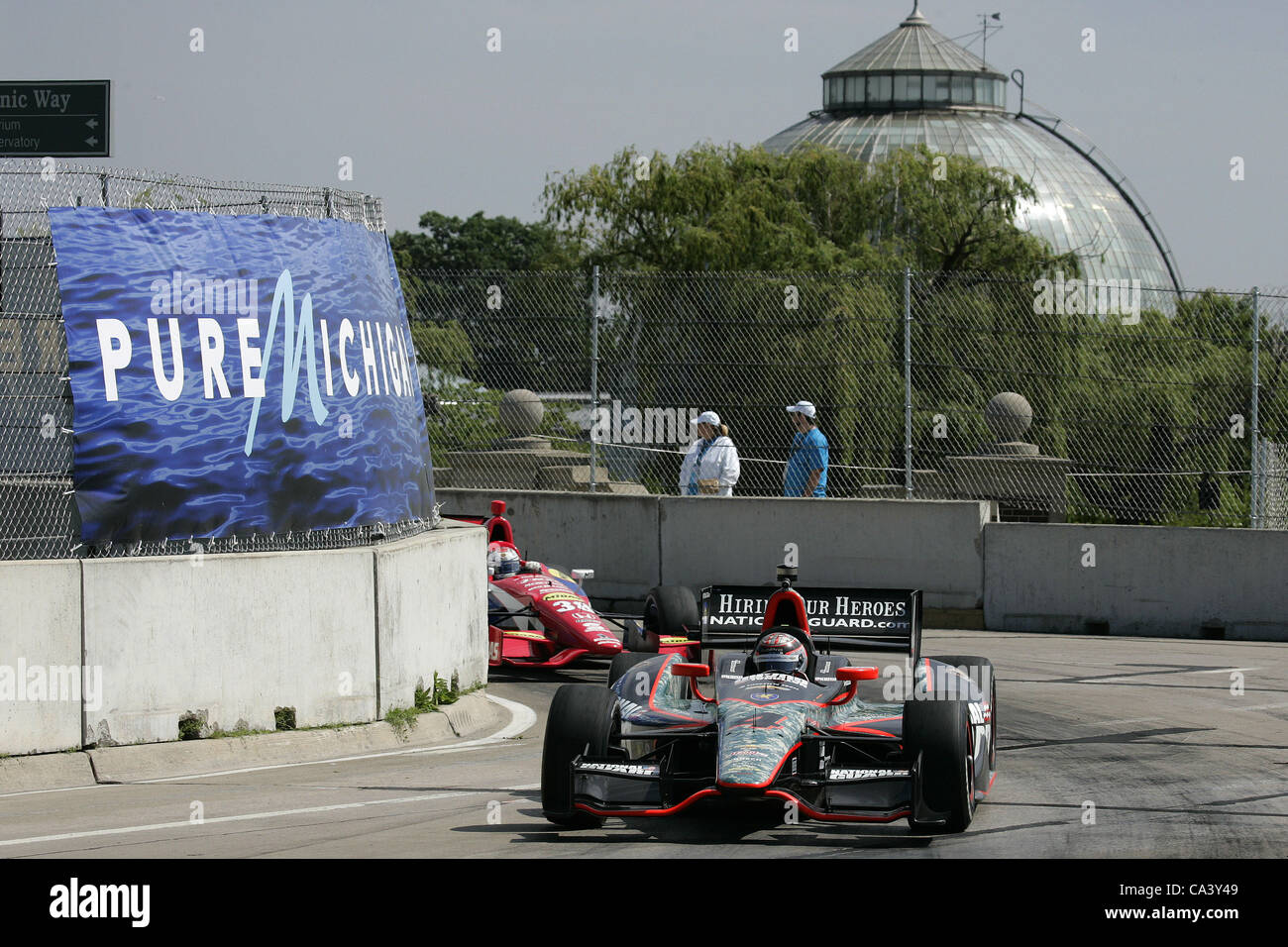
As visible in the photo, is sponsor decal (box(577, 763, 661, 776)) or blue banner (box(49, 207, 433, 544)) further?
blue banner (box(49, 207, 433, 544))

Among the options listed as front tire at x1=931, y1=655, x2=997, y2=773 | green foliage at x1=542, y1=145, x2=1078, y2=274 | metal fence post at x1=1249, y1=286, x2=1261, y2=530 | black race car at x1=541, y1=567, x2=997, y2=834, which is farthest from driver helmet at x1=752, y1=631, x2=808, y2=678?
green foliage at x1=542, y1=145, x2=1078, y2=274

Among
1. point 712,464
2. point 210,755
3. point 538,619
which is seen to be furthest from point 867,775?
point 712,464

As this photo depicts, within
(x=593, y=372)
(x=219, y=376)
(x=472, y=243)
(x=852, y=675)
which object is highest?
(x=472, y=243)

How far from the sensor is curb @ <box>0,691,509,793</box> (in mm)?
9328

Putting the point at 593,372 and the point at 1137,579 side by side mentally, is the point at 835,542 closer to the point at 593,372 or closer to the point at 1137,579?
the point at 1137,579

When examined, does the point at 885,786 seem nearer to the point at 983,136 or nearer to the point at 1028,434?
the point at 1028,434

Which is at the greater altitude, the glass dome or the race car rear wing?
the glass dome

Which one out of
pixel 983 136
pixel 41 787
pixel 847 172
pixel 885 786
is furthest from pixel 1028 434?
pixel 983 136

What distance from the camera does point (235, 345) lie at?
34.4 feet

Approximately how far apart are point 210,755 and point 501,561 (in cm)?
496

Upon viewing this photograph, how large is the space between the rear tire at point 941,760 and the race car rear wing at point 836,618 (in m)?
1.78

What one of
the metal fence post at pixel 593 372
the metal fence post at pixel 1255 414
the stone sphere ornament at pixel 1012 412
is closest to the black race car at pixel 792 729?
the metal fence post at pixel 1255 414

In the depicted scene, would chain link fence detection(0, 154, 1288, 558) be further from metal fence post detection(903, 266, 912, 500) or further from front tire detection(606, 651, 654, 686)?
front tire detection(606, 651, 654, 686)

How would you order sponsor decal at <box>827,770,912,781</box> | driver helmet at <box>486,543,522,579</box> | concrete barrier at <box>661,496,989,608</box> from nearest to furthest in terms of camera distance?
sponsor decal at <box>827,770,912,781</box>
driver helmet at <box>486,543,522,579</box>
concrete barrier at <box>661,496,989,608</box>
